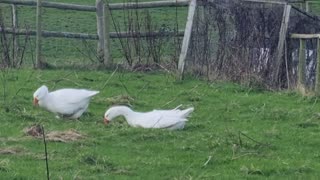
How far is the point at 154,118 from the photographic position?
10891 millimetres

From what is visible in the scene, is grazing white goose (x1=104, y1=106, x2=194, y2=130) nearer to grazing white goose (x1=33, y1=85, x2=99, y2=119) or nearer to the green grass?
the green grass

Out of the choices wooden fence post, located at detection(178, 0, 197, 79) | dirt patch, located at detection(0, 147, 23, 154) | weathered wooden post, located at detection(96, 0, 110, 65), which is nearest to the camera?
dirt patch, located at detection(0, 147, 23, 154)

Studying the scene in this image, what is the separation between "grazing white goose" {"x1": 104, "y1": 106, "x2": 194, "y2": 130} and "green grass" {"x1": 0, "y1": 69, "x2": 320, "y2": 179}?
0.12 meters

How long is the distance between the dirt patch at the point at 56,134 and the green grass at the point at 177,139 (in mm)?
109

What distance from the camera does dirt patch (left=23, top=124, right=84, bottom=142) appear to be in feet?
32.8

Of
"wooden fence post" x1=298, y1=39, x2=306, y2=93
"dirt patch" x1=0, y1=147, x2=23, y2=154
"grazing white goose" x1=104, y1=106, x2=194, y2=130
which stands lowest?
"wooden fence post" x1=298, y1=39, x2=306, y2=93

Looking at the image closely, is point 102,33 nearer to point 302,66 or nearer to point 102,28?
point 102,28

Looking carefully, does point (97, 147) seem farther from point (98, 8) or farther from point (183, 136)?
point (98, 8)

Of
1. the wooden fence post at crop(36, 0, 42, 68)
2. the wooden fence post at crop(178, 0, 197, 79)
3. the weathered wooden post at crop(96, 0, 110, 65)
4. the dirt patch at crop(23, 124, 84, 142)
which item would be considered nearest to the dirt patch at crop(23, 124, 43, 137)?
the dirt patch at crop(23, 124, 84, 142)

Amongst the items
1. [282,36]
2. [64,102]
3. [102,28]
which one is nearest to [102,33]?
[102,28]

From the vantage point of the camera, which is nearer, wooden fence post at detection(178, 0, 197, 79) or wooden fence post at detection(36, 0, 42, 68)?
wooden fence post at detection(178, 0, 197, 79)

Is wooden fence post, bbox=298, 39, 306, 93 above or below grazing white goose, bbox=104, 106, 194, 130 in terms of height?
below

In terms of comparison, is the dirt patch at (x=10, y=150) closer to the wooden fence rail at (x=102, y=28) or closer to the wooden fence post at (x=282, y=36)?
the wooden fence post at (x=282, y=36)

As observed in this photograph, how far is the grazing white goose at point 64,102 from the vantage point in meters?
11.5
